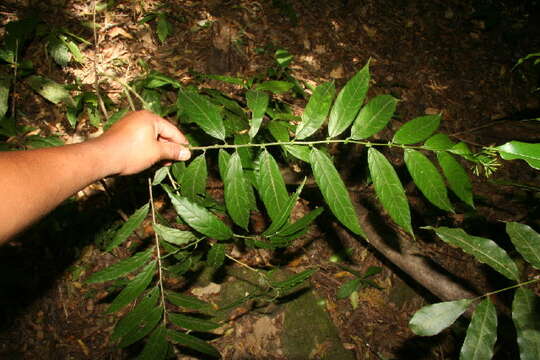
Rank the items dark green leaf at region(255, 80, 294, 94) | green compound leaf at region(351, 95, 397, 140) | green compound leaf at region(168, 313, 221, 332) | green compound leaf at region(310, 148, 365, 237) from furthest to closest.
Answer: dark green leaf at region(255, 80, 294, 94)
green compound leaf at region(168, 313, 221, 332)
green compound leaf at region(351, 95, 397, 140)
green compound leaf at region(310, 148, 365, 237)

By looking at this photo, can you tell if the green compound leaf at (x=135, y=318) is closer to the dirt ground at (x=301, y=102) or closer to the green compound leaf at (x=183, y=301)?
the green compound leaf at (x=183, y=301)

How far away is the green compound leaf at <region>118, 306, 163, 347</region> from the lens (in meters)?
1.17

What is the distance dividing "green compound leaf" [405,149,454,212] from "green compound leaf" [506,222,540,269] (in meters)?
0.35

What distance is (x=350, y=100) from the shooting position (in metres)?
1.06

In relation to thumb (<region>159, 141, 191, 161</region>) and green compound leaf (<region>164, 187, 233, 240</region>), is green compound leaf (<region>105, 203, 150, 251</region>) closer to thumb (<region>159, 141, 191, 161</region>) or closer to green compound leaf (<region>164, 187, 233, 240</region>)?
thumb (<region>159, 141, 191, 161</region>)

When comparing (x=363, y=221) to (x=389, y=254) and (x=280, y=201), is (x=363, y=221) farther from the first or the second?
(x=280, y=201)

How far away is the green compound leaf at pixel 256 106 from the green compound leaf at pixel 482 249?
78cm

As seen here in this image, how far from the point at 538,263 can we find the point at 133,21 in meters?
3.74

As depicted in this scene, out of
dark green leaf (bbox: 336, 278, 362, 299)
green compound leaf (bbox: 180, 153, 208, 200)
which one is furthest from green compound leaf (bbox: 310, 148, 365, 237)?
dark green leaf (bbox: 336, 278, 362, 299)

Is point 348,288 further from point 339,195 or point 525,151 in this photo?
point 525,151

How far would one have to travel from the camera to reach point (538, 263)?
3.51ft

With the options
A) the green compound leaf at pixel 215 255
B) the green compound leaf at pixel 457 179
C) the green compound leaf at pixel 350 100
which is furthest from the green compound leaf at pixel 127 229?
the green compound leaf at pixel 457 179

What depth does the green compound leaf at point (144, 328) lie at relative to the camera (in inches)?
45.9

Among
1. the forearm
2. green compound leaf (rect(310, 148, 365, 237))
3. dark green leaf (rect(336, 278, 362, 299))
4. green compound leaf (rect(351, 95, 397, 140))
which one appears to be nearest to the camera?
the forearm
